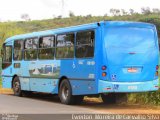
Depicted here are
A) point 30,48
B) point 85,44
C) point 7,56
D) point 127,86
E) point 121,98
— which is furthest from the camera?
point 7,56

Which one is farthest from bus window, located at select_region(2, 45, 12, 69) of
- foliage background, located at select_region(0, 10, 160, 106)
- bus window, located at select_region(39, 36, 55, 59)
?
foliage background, located at select_region(0, 10, 160, 106)

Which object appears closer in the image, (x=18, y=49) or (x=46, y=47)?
(x=46, y=47)

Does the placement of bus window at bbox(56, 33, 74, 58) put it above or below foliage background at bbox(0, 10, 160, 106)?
below

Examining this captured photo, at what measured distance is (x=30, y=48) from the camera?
22312 mm

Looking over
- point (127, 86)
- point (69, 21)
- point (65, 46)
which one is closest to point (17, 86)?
point (65, 46)

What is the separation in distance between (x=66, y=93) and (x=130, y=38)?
10.9 feet

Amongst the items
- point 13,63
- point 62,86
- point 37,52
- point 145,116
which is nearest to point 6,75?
point 13,63

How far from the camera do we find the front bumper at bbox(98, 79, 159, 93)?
1684 centimetres

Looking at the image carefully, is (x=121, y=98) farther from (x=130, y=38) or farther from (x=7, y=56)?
(x=7, y=56)

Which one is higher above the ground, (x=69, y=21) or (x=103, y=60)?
(x=69, y=21)

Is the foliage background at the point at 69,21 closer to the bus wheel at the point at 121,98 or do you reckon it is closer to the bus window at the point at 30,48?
the bus window at the point at 30,48

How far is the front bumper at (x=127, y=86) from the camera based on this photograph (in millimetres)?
16844

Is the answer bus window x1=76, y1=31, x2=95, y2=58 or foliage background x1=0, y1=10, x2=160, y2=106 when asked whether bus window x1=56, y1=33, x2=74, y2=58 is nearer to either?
bus window x1=76, y1=31, x2=95, y2=58

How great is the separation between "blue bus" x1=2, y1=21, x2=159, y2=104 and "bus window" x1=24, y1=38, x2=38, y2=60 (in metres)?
1.69
